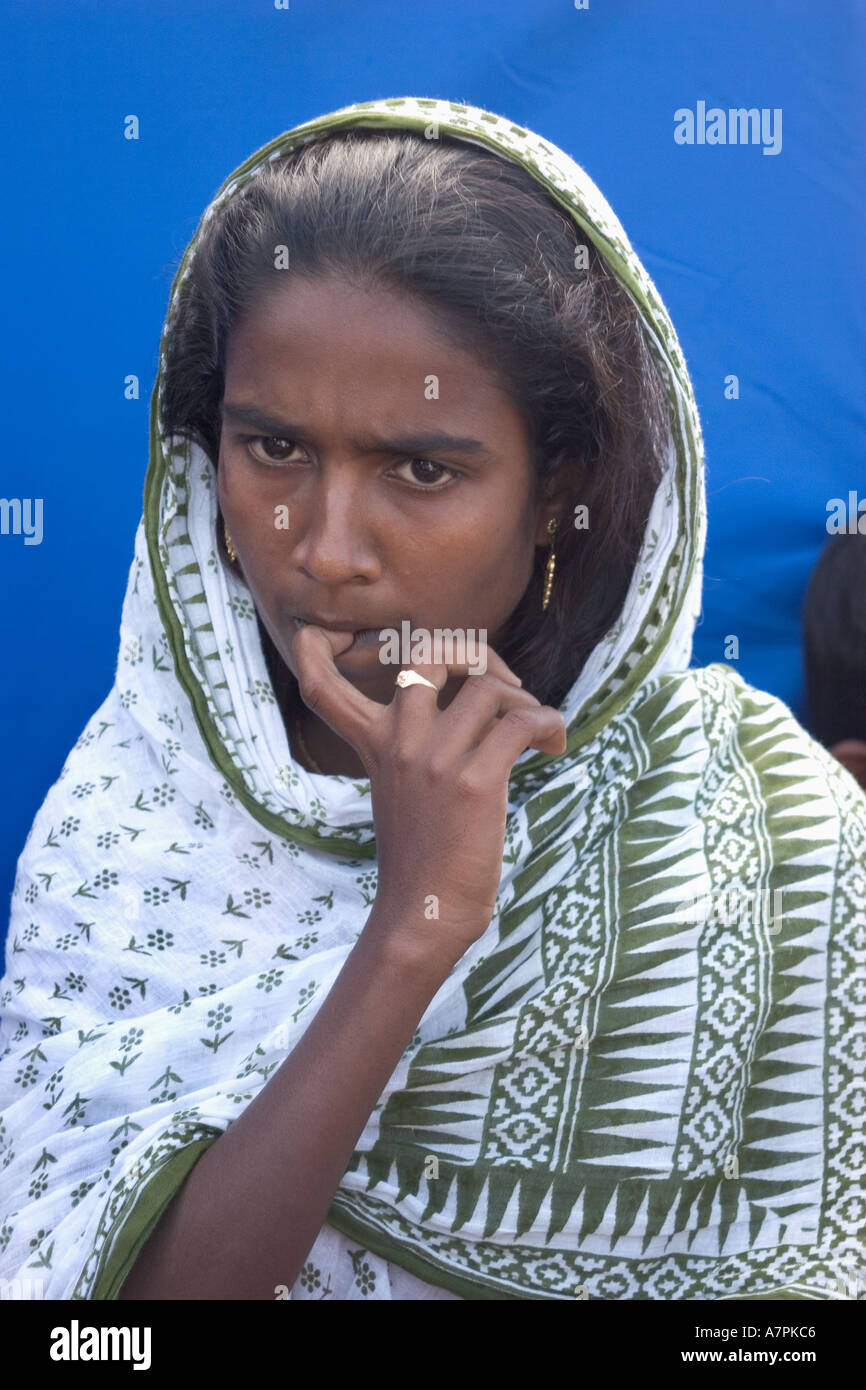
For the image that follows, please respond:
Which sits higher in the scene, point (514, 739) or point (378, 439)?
point (378, 439)

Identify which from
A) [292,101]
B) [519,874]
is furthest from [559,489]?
[292,101]

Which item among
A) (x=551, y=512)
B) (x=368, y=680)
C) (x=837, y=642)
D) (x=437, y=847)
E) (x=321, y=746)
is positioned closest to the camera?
(x=437, y=847)

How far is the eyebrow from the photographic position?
55.9 inches

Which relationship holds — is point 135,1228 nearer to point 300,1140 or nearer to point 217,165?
point 300,1140

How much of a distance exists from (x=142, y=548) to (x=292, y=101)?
1.21m

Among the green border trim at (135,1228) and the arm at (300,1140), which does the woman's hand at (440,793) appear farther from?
the green border trim at (135,1228)

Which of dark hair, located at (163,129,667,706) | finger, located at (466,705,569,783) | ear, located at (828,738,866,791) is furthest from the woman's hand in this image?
ear, located at (828,738,866,791)

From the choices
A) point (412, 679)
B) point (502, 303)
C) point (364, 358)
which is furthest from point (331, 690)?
point (502, 303)

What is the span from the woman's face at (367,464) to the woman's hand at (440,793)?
0.40 feet

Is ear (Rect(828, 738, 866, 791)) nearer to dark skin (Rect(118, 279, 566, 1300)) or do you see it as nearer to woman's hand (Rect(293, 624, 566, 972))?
dark skin (Rect(118, 279, 566, 1300))

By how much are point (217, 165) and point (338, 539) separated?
150 centimetres

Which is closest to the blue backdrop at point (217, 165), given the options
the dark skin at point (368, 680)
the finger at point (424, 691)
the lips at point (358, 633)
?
the dark skin at point (368, 680)

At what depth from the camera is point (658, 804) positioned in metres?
1.64

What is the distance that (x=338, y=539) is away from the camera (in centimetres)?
143
